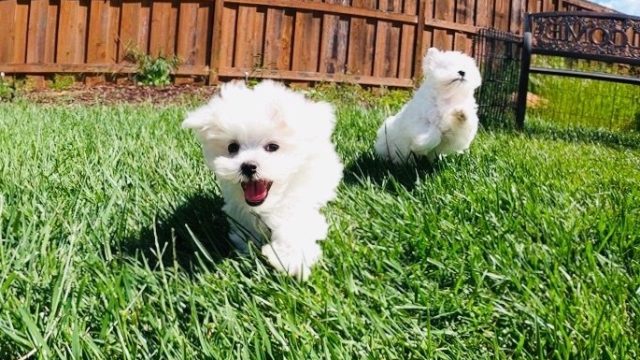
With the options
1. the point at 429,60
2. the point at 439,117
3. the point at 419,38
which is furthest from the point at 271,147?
the point at 419,38

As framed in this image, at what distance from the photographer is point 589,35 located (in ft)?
24.5

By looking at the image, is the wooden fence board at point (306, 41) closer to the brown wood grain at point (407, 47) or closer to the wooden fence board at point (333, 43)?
the wooden fence board at point (333, 43)

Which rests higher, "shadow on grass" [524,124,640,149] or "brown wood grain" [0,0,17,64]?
"brown wood grain" [0,0,17,64]

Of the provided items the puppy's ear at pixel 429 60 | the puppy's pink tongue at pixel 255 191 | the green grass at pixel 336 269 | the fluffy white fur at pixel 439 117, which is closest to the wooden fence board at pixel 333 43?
the puppy's ear at pixel 429 60

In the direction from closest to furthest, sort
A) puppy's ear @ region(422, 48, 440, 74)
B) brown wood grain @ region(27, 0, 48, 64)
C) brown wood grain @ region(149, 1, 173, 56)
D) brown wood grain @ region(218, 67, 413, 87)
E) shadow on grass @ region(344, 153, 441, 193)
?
shadow on grass @ region(344, 153, 441, 193), puppy's ear @ region(422, 48, 440, 74), brown wood grain @ region(27, 0, 48, 64), brown wood grain @ region(149, 1, 173, 56), brown wood grain @ region(218, 67, 413, 87)

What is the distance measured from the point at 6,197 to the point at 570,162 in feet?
11.4

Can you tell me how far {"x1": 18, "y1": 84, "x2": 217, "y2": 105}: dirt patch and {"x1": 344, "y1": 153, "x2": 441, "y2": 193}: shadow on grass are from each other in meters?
5.23

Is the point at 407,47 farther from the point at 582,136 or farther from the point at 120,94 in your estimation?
the point at 582,136

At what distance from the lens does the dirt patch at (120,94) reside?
30.8ft

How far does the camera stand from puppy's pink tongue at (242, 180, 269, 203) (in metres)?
2.47

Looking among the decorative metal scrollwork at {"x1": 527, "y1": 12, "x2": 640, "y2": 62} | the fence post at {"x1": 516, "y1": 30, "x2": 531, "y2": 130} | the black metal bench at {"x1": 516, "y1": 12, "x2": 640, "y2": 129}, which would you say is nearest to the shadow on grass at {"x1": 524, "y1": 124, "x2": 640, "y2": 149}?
the fence post at {"x1": 516, "y1": 30, "x2": 531, "y2": 130}

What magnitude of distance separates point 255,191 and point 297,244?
27 cm

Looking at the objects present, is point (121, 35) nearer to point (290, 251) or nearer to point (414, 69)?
point (414, 69)

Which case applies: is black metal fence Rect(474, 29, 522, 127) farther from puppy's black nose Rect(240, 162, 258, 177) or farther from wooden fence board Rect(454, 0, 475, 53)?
wooden fence board Rect(454, 0, 475, 53)
